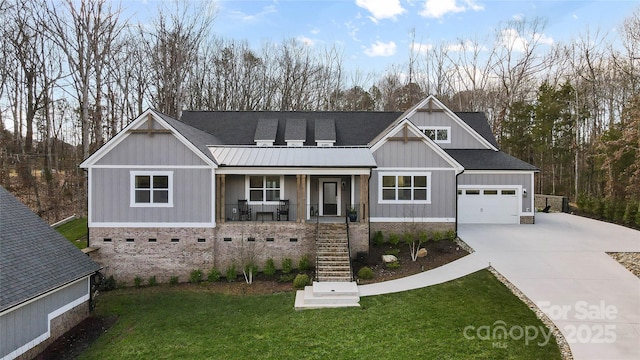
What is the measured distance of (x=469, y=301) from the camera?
8.74 metres

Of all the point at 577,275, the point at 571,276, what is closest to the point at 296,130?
the point at 571,276

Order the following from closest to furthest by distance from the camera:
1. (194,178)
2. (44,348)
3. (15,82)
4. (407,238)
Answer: (44,348), (194,178), (407,238), (15,82)

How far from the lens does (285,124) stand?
752 inches

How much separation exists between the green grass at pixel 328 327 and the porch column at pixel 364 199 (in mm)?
3872

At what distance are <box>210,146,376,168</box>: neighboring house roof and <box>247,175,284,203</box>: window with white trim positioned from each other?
118 centimetres

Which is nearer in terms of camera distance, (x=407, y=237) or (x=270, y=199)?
(x=407, y=237)

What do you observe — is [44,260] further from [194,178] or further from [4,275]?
[194,178]

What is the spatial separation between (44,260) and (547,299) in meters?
13.9

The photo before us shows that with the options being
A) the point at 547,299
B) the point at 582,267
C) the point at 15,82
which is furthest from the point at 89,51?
the point at 582,267

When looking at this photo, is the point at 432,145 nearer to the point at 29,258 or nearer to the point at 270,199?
the point at 270,199

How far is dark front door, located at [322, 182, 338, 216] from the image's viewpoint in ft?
49.8

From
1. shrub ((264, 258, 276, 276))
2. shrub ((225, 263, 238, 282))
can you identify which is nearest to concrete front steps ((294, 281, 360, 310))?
shrub ((264, 258, 276, 276))

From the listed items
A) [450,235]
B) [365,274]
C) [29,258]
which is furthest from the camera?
[450,235]

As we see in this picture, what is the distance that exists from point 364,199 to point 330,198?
276cm
